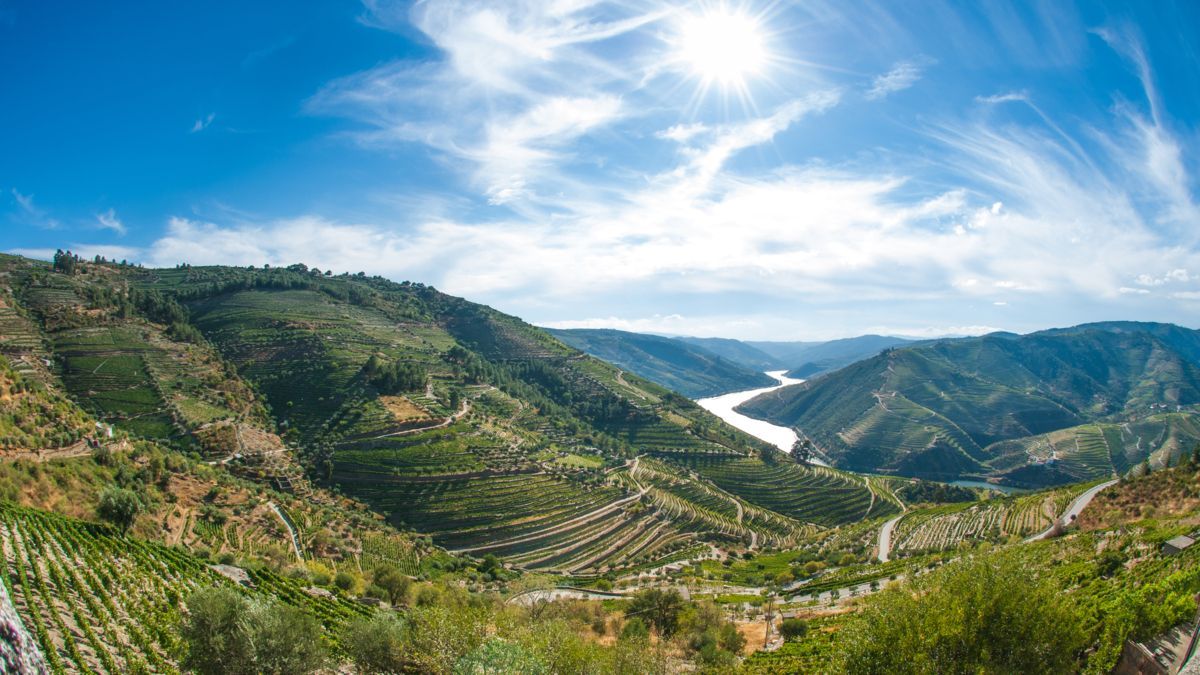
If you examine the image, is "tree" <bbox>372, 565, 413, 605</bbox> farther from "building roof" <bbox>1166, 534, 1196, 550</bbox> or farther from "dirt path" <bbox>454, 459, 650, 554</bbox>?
"building roof" <bbox>1166, 534, 1196, 550</bbox>

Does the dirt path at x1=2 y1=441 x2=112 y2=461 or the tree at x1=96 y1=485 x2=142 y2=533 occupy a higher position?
the dirt path at x1=2 y1=441 x2=112 y2=461

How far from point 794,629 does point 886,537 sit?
6252 centimetres

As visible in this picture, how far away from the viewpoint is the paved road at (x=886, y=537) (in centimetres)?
8971

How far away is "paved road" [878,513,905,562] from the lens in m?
89.7

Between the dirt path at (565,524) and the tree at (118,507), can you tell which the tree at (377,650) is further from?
the dirt path at (565,524)

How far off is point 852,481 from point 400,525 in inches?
4727

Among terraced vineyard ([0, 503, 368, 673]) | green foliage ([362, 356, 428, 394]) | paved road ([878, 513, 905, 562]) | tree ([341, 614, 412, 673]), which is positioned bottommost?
paved road ([878, 513, 905, 562])

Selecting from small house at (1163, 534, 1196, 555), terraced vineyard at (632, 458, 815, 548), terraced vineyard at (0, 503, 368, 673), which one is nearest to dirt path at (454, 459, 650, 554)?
terraced vineyard at (632, 458, 815, 548)

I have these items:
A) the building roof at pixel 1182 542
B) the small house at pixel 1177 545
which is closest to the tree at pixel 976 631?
the small house at pixel 1177 545

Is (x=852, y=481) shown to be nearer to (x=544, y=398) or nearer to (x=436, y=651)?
(x=544, y=398)

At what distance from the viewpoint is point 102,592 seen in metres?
35.8

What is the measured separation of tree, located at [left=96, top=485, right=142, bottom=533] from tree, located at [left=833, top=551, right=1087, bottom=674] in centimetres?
6081

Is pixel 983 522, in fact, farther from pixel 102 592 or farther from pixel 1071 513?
pixel 102 592

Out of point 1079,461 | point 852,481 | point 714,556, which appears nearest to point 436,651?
point 714,556
